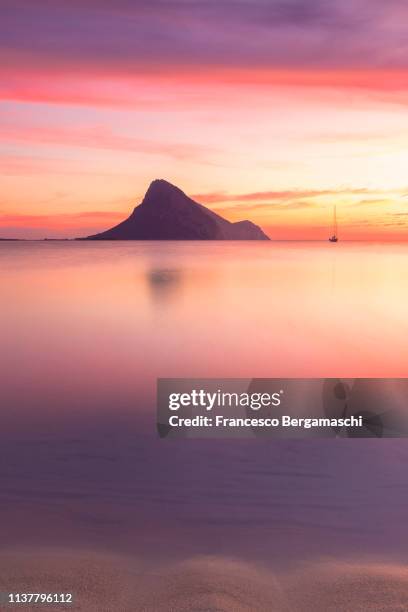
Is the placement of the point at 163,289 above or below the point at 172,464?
above

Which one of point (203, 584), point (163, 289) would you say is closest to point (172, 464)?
point (203, 584)

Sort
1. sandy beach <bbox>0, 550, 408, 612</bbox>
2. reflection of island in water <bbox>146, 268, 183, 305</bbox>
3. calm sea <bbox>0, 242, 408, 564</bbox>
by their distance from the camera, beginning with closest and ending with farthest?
sandy beach <bbox>0, 550, 408, 612</bbox>
calm sea <bbox>0, 242, 408, 564</bbox>
reflection of island in water <bbox>146, 268, 183, 305</bbox>

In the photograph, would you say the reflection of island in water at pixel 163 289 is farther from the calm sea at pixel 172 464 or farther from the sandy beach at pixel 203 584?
the sandy beach at pixel 203 584

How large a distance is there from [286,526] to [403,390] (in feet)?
24.8

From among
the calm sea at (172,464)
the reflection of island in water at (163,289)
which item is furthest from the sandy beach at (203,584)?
the reflection of island in water at (163,289)

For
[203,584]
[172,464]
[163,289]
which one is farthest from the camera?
[163,289]

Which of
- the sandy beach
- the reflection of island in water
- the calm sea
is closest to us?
the sandy beach

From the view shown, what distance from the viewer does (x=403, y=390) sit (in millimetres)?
13234

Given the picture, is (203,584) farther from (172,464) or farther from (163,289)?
(163,289)

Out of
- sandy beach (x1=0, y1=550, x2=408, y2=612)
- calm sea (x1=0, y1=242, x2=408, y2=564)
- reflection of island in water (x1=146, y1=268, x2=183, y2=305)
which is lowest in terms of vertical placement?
sandy beach (x1=0, y1=550, x2=408, y2=612)

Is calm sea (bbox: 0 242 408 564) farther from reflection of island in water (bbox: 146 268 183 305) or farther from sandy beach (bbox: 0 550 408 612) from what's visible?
reflection of island in water (bbox: 146 268 183 305)

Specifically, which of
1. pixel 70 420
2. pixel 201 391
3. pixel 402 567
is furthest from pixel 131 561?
pixel 201 391

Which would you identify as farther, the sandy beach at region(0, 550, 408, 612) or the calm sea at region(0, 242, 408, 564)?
the calm sea at region(0, 242, 408, 564)

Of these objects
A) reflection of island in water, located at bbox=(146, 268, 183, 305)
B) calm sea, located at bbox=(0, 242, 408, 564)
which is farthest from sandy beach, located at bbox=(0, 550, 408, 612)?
reflection of island in water, located at bbox=(146, 268, 183, 305)
